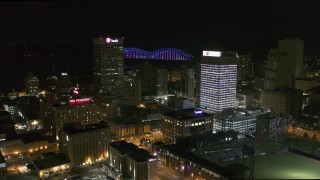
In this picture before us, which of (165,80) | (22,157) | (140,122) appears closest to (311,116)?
(140,122)

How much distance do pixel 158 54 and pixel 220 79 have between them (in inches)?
2747

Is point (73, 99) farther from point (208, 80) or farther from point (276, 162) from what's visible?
point (276, 162)

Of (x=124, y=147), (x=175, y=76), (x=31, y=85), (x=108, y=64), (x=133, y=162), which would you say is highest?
(x=108, y=64)

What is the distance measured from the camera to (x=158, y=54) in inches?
4419

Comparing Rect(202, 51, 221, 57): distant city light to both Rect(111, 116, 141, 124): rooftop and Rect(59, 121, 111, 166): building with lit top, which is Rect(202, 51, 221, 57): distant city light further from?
Rect(59, 121, 111, 166): building with lit top

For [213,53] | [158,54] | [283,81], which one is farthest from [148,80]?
[158,54]

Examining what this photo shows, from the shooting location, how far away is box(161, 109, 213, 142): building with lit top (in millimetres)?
32938

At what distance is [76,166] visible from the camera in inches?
1086

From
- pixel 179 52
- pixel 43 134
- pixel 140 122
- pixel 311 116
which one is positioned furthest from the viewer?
pixel 179 52

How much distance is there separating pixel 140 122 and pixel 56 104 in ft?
28.3

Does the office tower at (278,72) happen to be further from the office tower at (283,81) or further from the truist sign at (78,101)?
the truist sign at (78,101)

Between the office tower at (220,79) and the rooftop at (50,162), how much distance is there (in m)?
21.9

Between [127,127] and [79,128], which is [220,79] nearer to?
[127,127]

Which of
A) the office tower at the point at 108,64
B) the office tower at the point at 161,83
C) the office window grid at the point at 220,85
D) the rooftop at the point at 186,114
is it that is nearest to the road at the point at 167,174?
the rooftop at the point at 186,114
